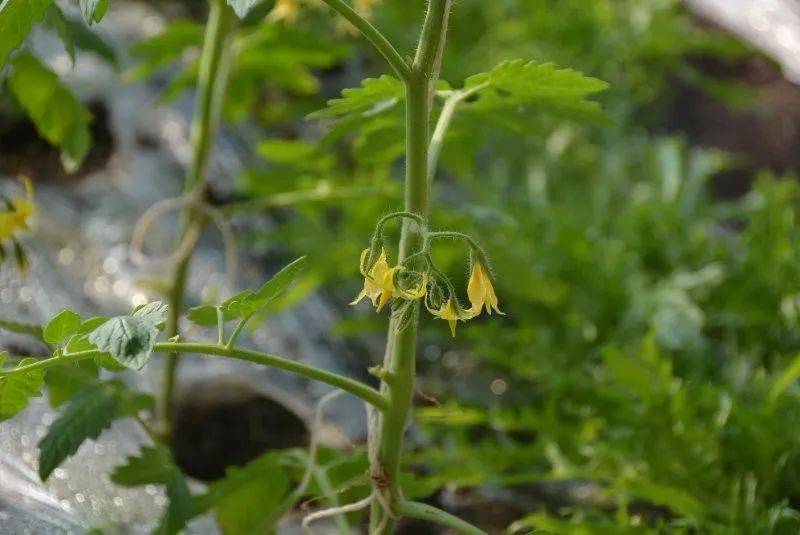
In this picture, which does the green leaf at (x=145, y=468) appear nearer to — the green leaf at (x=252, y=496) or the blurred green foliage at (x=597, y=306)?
the green leaf at (x=252, y=496)

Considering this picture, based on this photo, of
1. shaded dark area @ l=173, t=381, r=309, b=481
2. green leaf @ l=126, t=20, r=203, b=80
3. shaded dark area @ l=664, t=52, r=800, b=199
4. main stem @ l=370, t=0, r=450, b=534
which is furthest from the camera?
shaded dark area @ l=664, t=52, r=800, b=199

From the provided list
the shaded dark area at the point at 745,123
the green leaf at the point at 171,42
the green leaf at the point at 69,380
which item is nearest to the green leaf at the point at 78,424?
the green leaf at the point at 69,380

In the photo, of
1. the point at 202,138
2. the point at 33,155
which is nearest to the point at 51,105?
the point at 202,138

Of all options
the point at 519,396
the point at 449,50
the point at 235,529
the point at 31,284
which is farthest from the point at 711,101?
the point at 235,529

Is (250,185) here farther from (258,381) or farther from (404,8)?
(404,8)

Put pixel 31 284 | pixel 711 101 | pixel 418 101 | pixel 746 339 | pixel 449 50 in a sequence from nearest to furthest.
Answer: pixel 418 101, pixel 31 284, pixel 746 339, pixel 449 50, pixel 711 101

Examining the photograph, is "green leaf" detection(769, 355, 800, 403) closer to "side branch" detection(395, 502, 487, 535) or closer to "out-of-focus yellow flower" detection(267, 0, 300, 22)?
"side branch" detection(395, 502, 487, 535)

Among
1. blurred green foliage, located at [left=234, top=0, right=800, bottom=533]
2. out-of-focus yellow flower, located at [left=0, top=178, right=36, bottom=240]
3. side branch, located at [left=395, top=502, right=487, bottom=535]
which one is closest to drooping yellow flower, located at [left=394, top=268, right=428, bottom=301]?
side branch, located at [left=395, top=502, right=487, bottom=535]
